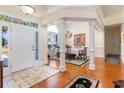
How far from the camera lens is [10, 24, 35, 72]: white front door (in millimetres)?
4307

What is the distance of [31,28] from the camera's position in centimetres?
511

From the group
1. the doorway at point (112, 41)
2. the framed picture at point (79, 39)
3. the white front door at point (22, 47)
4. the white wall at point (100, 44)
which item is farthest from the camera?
the doorway at point (112, 41)

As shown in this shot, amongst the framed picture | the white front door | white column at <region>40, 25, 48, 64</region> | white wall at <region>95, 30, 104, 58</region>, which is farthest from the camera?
the framed picture

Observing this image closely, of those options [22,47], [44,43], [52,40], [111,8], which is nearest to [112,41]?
[111,8]

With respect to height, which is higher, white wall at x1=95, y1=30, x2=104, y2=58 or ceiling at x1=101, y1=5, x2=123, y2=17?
ceiling at x1=101, y1=5, x2=123, y2=17

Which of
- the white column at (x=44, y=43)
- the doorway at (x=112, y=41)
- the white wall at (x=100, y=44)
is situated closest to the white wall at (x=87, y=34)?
the white wall at (x=100, y=44)

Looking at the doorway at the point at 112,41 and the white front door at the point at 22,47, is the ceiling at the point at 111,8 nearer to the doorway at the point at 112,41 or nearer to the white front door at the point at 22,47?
the doorway at the point at 112,41

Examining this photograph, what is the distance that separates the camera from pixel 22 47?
4.68 meters

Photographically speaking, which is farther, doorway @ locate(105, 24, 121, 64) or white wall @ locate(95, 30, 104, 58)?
doorway @ locate(105, 24, 121, 64)

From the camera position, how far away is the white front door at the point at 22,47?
14.1ft

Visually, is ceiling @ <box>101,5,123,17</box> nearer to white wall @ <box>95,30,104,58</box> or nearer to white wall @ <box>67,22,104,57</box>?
white wall @ <box>95,30,104,58</box>

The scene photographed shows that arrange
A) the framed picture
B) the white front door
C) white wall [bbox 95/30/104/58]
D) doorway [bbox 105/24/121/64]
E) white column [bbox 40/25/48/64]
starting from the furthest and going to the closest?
1. doorway [bbox 105/24/121/64]
2. the framed picture
3. white wall [bbox 95/30/104/58]
4. white column [bbox 40/25/48/64]
5. the white front door

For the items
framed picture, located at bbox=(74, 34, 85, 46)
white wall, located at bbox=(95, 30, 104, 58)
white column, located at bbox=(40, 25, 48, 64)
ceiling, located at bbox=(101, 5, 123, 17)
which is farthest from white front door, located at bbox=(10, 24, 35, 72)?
white wall, located at bbox=(95, 30, 104, 58)
